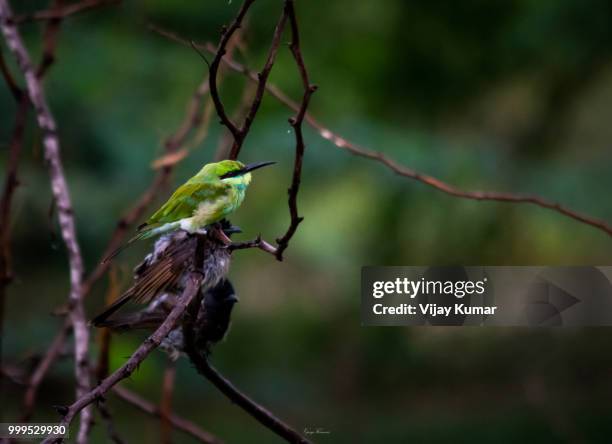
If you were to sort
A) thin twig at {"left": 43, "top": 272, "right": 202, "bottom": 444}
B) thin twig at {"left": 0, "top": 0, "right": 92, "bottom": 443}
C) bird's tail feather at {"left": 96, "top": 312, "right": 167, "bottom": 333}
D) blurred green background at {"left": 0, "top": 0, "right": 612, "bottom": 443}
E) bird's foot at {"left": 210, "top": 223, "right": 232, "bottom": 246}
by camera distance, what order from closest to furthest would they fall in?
thin twig at {"left": 43, "top": 272, "right": 202, "bottom": 444}, bird's foot at {"left": 210, "top": 223, "right": 232, "bottom": 246}, bird's tail feather at {"left": 96, "top": 312, "right": 167, "bottom": 333}, thin twig at {"left": 0, "top": 0, "right": 92, "bottom": 443}, blurred green background at {"left": 0, "top": 0, "right": 612, "bottom": 443}

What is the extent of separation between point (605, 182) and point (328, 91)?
1.17 meters

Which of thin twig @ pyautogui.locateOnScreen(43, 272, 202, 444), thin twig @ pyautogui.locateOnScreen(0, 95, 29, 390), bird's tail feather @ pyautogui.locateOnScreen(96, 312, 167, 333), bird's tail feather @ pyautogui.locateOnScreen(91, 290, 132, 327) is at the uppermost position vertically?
thin twig @ pyautogui.locateOnScreen(0, 95, 29, 390)

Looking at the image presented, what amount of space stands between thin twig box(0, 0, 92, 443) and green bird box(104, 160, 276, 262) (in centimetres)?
38

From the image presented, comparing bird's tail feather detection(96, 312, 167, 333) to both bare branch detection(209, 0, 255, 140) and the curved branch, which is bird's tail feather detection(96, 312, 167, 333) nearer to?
the curved branch

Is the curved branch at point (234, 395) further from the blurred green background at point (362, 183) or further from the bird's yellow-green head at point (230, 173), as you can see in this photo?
the blurred green background at point (362, 183)

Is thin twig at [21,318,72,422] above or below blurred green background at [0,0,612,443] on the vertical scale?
below

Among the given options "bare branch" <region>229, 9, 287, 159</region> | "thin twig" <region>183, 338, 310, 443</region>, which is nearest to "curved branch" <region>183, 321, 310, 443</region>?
"thin twig" <region>183, 338, 310, 443</region>

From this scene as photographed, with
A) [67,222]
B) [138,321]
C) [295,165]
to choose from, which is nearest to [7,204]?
[67,222]

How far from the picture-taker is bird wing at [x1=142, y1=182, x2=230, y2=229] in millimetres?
742

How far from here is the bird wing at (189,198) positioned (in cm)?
74

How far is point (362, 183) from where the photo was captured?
3605 mm

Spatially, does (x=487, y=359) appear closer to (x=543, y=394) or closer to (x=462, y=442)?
(x=543, y=394)

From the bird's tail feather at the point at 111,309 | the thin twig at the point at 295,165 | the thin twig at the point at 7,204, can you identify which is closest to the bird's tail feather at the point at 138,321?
the bird's tail feather at the point at 111,309

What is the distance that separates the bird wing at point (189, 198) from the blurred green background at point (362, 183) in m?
1.84
